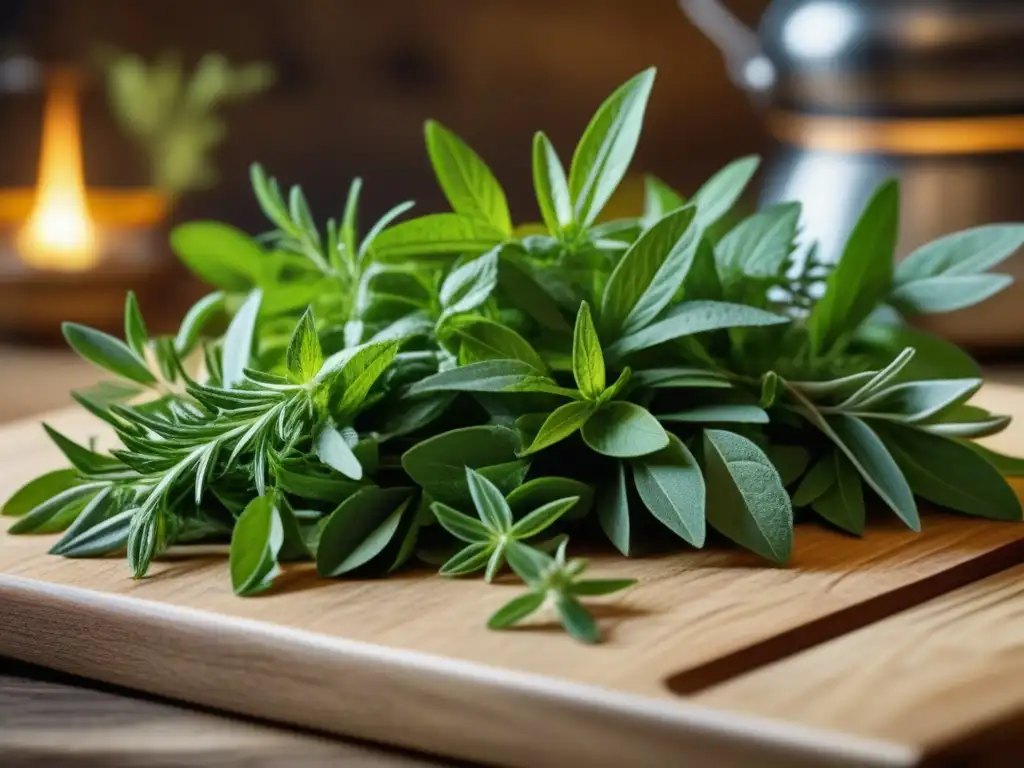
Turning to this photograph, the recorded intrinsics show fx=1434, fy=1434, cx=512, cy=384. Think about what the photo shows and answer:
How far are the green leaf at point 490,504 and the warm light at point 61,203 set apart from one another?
811mm

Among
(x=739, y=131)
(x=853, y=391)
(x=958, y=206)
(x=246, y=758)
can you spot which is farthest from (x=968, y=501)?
(x=739, y=131)

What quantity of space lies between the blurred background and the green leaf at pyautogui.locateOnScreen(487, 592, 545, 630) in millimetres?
626

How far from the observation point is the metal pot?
0.92 meters

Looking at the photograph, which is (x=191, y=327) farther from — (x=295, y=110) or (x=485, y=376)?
(x=295, y=110)

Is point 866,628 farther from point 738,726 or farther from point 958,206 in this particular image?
point 958,206

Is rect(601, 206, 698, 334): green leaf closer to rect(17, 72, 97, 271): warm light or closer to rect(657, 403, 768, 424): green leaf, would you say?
rect(657, 403, 768, 424): green leaf

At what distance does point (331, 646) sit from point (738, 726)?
0.40 feet

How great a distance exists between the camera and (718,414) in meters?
0.50

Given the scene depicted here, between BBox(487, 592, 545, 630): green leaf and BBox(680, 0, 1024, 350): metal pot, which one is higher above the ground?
BBox(680, 0, 1024, 350): metal pot

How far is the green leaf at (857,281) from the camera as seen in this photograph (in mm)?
568

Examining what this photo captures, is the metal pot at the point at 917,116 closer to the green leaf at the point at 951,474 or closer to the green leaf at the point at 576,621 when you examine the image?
the green leaf at the point at 951,474

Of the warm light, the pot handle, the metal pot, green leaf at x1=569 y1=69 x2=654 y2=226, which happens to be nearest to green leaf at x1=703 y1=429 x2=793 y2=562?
green leaf at x1=569 y1=69 x2=654 y2=226

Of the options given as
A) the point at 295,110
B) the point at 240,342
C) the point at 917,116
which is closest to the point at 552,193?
the point at 240,342

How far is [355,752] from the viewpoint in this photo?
408 millimetres
